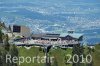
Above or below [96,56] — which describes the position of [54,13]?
below

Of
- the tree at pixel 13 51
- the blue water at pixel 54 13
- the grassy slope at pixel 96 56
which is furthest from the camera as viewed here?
the blue water at pixel 54 13

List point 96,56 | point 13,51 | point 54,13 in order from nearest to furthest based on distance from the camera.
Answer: point 13,51 < point 96,56 < point 54,13

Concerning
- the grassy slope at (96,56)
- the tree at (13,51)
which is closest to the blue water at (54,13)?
the grassy slope at (96,56)

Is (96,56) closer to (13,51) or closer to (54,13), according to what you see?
(13,51)

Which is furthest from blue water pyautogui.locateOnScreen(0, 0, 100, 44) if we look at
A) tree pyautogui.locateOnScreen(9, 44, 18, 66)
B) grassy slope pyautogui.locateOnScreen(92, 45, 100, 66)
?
tree pyautogui.locateOnScreen(9, 44, 18, 66)

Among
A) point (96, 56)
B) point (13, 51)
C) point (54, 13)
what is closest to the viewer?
point (13, 51)

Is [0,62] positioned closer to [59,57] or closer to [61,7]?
[59,57]

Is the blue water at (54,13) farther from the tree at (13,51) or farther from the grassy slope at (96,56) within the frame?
the tree at (13,51)

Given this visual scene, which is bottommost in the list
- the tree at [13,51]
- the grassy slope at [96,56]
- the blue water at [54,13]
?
the blue water at [54,13]

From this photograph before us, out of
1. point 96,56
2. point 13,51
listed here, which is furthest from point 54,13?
point 13,51

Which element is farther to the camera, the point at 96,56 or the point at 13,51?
the point at 96,56

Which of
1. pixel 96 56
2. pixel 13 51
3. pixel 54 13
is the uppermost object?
pixel 13 51
